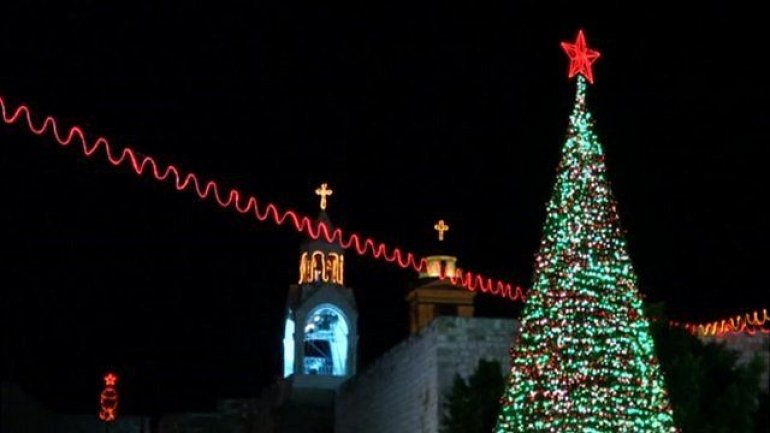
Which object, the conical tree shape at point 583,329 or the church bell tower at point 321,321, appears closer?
the conical tree shape at point 583,329

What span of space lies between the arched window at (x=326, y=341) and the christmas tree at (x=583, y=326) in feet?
55.9

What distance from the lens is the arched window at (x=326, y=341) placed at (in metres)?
30.1

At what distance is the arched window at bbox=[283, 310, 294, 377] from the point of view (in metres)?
30.4

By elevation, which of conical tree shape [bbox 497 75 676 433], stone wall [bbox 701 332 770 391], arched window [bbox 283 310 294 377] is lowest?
conical tree shape [bbox 497 75 676 433]

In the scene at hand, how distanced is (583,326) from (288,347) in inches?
738

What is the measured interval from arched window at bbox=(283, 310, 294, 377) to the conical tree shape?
17.4 metres

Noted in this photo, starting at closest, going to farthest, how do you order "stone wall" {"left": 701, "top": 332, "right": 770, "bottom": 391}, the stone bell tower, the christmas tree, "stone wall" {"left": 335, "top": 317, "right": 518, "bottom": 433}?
the christmas tree
"stone wall" {"left": 335, "top": 317, "right": 518, "bottom": 433}
"stone wall" {"left": 701, "top": 332, "right": 770, "bottom": 391}
the stone bell tower

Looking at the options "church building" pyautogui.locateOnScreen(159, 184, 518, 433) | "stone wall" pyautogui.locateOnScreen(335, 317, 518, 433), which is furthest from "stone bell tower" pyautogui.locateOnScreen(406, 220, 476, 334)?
"stone wall" pyautogui.locateOnScreen(335, 317, 518, 433)

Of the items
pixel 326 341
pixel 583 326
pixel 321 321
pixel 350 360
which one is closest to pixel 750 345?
pixel 583 326

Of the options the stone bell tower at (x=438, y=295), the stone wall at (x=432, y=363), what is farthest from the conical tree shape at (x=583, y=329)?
the stone bell tower at (x=438, y=295)

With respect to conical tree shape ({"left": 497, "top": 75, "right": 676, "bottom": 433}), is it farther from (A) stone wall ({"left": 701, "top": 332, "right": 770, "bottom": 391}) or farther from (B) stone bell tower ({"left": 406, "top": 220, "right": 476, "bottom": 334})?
(B) stone bell tower ({"left": 406, "top": 220, "right": 476, "bottom": 334})

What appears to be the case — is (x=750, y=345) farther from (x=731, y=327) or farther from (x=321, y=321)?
(x=321, y=321)

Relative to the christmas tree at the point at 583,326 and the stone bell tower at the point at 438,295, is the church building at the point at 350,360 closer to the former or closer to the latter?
the stone bell tower at the point at 438,295

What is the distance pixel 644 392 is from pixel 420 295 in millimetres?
15131
